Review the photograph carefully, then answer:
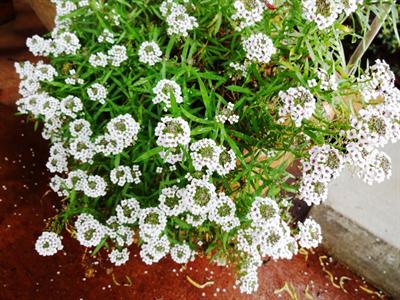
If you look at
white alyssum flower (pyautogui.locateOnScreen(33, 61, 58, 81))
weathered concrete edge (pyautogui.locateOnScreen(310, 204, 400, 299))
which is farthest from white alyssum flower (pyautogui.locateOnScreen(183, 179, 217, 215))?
weathered concrete edge (pyautogui.locateOnScreen(310, 204, 400, 299))

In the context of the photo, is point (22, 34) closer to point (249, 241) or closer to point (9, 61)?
point (9, 61)

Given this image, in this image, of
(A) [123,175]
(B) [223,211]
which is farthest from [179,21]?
(B) [223,211]

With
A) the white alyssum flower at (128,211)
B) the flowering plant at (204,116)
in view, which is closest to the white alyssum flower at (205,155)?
the flowering plant at (204,116)

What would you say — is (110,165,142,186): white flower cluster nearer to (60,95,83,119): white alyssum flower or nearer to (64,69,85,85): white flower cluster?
(60,95,83,119): white alyssum flower

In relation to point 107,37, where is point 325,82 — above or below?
above

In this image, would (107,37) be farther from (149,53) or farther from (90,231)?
(90,231)

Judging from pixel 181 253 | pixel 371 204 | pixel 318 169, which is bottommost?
pixel 181 253

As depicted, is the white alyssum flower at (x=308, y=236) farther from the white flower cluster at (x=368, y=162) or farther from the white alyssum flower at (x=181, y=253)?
the white alyssum flower at (x=181, y=253)
